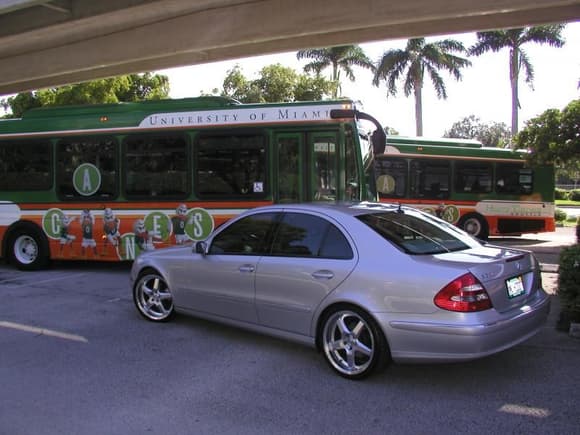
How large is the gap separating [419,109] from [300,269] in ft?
104

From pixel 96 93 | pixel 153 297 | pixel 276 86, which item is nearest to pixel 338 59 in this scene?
pixel 276 86

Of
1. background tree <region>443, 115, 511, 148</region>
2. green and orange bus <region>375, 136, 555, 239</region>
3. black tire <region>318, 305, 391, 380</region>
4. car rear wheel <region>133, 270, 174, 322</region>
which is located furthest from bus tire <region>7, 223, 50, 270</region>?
background tree <region>443, 115, 511, 148</region>

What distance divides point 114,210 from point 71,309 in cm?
308

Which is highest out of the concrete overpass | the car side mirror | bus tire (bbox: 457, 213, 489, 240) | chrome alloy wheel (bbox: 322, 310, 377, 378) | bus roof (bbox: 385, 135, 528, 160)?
the concrete overpass

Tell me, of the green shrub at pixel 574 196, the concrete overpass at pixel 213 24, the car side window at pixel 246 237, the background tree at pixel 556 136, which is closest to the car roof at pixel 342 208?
the car side window at pixel 246 237

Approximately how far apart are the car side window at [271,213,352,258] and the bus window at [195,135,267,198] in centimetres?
403

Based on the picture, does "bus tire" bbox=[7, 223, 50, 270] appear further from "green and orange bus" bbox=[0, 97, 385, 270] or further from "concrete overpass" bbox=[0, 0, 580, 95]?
"concrete overpass" bbox=[0, 0, 580, 95]

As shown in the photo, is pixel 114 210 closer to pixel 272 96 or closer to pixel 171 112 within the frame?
pixel 171 112

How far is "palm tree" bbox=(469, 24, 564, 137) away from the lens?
2952cm

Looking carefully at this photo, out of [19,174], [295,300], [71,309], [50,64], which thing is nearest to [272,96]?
[50,64]

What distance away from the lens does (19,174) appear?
10570 millimetres

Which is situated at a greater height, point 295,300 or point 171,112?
point 171,112

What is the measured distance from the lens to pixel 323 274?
15.4 ft

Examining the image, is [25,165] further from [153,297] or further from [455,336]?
[455,336]
